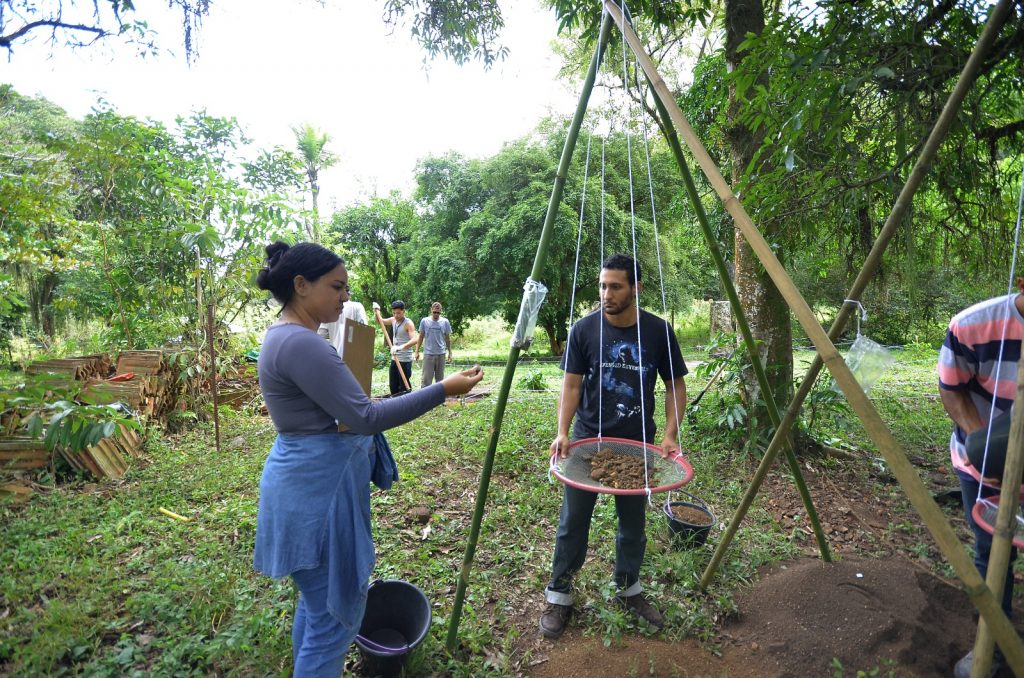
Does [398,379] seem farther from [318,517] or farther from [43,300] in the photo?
[43,300]

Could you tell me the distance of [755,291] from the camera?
14.2 feet

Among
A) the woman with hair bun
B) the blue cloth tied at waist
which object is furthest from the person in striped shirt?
the blue cloth tied at waist

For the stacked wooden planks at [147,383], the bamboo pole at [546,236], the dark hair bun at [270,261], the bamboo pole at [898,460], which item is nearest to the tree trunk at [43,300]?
the stacked wooden planks at [147,383]

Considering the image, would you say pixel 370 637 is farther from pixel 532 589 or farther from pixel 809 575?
pixel 809 575

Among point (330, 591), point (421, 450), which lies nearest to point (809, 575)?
point (330, 591)

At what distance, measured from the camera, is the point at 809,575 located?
2613 mm

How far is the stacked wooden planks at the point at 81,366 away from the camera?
5324 mm

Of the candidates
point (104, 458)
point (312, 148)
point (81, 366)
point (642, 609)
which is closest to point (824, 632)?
point (642, 609)

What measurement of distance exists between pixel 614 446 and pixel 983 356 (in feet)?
4.58

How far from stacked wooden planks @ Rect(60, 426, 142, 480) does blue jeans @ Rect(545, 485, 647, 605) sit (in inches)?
150

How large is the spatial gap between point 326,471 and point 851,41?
3.00 meters

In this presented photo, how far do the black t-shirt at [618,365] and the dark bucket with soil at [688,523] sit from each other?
3.06ft

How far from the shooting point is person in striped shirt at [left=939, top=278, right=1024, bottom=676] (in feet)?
5.87

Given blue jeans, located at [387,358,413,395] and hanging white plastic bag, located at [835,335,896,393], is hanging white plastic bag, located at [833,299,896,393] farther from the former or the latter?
blue jeans, located at [387,358,413,395]
